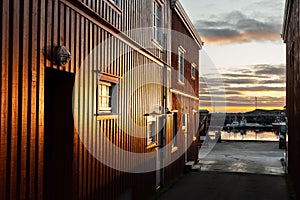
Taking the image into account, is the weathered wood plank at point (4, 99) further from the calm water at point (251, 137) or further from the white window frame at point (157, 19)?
the calm water at point (251, 137)

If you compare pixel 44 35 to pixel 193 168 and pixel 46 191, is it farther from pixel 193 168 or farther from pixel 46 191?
pixel 193 168

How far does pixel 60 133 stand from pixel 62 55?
129 centimetres

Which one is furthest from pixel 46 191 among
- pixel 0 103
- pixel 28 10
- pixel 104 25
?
pixel 104 25

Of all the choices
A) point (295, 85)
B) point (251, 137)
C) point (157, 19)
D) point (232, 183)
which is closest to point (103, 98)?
point (157, 19)

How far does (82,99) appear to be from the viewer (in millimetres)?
6090

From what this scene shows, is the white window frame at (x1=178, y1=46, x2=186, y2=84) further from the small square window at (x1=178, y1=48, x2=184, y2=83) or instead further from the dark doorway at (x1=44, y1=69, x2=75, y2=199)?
the dark doorway at (x1=44, y1=69, x2=75, y2=199)

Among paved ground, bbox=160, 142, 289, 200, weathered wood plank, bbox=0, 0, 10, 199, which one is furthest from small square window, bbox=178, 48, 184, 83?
weathered wood plank, bbox=0, 0, 10, 199

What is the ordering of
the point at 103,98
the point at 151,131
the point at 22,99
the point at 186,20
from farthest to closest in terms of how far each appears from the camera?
the point at 186,20 → the point at 151,131 → the point at 103,98 → the point at 22,99

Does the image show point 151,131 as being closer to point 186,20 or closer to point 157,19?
point 157,19

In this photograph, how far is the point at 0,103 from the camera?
3.98m

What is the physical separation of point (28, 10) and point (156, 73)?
7.17m

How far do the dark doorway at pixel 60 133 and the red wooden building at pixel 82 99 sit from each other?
0.02 metres

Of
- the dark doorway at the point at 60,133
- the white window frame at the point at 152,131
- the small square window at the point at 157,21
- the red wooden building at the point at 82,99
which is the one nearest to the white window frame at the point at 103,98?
the red wooden building at the point at 82,99

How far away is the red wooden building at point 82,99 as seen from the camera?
14.1ft
